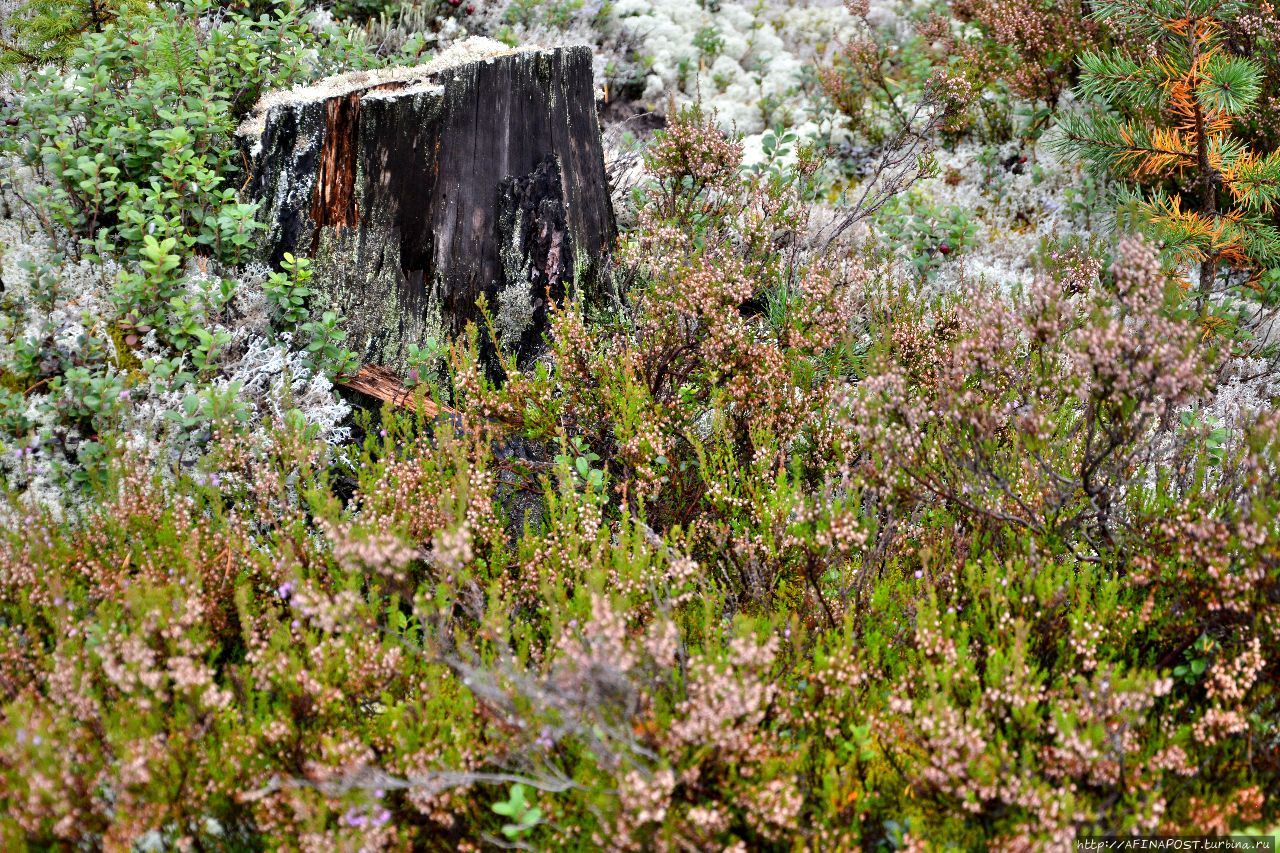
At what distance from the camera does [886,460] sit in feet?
10.1

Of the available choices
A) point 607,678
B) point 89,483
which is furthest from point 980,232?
point 89,483

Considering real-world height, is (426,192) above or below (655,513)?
above

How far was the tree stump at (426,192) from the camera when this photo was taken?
13.3ft

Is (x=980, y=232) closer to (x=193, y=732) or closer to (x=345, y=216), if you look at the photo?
(x=345, y=216)

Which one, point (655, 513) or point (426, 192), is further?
point (426, 192)

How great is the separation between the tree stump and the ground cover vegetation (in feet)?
0.60

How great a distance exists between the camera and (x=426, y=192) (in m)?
4.09

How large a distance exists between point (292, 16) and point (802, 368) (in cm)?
348

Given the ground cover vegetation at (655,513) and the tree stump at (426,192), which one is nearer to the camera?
the ground cover vegetation at (655,513)

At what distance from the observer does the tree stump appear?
4.04m

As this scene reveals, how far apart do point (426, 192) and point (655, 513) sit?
181 cm

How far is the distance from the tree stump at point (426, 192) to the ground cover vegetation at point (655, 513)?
0.60 feet

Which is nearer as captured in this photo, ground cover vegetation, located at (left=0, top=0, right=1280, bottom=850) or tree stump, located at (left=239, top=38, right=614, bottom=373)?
ground cover vegetation, located at (left=0, top=0, right=1280, bottom=850)

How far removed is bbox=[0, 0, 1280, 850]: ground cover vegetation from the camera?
87.2 inches
